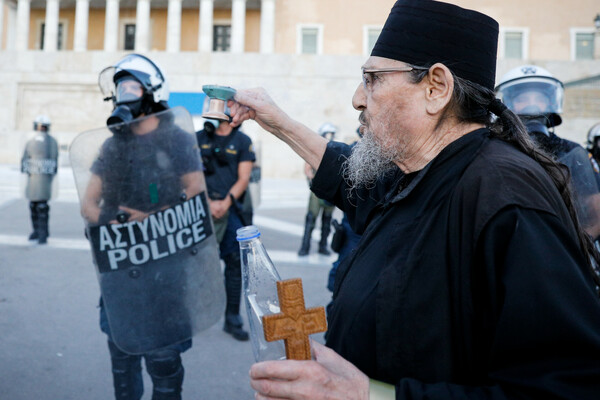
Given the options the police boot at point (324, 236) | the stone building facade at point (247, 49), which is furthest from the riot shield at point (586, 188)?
the stone building facade at point (247, 49)

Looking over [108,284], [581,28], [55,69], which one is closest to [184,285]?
[108,284]

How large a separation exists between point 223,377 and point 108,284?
1.41 metres

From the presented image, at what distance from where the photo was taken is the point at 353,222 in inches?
70.0

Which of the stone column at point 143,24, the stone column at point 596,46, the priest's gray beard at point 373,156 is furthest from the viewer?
the stone column at point 143,24

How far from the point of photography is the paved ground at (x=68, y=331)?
10.7 feet

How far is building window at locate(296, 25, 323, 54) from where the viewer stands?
1281 inches

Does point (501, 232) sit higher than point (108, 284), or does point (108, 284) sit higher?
point (501, 232)

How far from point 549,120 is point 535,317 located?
2.32m

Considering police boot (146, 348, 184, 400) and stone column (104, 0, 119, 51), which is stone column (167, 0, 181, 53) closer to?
stone column (104, 0, 119, 51)

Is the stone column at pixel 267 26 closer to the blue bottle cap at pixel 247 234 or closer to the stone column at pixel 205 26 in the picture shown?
the stone column at pixel 205 26

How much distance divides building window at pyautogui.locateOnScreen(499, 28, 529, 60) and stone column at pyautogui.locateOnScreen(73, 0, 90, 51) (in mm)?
25498

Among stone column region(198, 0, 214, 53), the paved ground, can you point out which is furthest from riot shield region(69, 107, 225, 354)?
stone column region(198, 0, 214, 53)

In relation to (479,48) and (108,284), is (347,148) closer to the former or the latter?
(479,48)

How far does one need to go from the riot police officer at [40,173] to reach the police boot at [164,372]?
550cm
